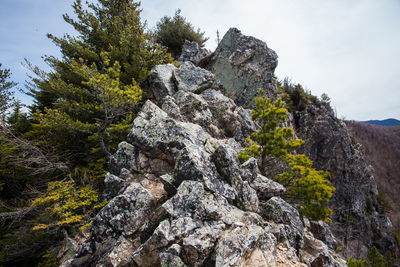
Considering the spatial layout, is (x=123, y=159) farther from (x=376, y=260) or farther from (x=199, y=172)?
(x=376, y=260)

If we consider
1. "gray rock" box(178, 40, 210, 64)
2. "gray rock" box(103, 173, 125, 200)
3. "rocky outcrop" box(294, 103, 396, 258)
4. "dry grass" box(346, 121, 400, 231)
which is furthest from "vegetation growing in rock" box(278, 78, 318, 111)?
"dry grass" box(346, 121, 400, 231)

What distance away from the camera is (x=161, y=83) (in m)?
12.1

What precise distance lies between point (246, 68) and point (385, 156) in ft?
286

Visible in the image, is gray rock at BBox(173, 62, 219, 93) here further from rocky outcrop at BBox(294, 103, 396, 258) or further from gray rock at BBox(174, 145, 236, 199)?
rocky outcrop at BBox(294, 103, 396, 258)

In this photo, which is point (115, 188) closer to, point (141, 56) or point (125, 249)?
point (125, 249)

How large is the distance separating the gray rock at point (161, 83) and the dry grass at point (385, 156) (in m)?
50.7

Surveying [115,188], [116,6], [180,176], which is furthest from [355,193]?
[116,6]

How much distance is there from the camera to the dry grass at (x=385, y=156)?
52103 millimetres

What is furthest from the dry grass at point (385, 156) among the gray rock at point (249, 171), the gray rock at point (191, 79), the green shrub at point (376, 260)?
the gray rock at point (249, 171)

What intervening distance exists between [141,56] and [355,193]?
2916 centimetres

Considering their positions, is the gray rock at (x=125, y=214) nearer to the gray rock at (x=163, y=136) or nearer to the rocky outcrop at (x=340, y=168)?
the gray rock at (x=163, y=136)

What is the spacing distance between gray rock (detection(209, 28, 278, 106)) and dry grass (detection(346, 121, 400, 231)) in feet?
141

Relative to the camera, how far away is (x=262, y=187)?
25.6 ft

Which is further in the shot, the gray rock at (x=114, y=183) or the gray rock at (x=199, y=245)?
the gray rock at (x=114, y=183)
